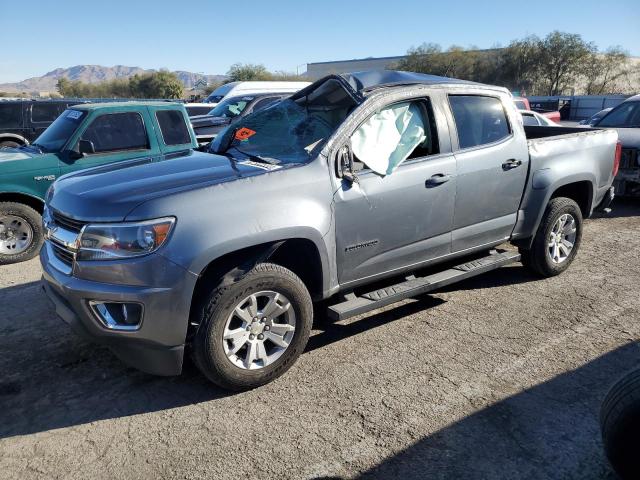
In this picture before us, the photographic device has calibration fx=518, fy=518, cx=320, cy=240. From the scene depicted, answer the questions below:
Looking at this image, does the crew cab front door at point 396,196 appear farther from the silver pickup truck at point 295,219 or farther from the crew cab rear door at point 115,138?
the crew cab rear door at point 115,138

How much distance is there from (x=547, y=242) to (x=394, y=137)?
216cm

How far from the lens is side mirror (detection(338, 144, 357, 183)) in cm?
365

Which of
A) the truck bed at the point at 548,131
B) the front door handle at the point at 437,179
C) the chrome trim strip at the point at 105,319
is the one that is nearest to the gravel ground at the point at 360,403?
the chrome trim strip at the point at 105,319

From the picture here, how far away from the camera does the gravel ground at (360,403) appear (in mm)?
2773

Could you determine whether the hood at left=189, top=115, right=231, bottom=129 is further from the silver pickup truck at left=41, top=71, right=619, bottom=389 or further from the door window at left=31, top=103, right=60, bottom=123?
the silver pickup truck at left=41, top=71, right=619, bottom=389

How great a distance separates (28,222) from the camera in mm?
6242

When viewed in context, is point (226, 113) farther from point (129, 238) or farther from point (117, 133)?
point (129, 238)

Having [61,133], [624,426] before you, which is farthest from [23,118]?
[624,426]

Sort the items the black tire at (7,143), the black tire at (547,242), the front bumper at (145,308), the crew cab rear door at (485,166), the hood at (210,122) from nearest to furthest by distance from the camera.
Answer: the front bumper at (145,308) < the crew cab rear door at (485,166) < the black tire at (547,242) < the hood at (210,122) < the black tire at (7,143)

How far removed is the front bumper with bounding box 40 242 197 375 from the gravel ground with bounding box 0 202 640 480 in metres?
0.40

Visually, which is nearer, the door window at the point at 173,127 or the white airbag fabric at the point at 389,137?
the white airbag fabric at the point at 389,137

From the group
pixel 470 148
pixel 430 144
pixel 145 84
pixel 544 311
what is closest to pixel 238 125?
pixel 430 144

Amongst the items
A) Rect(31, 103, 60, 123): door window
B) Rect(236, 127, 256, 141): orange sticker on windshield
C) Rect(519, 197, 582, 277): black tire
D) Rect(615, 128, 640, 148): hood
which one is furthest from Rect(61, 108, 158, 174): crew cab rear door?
Rect(615, 128, 640, 148): hood

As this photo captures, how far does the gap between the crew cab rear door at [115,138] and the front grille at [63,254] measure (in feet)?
10.5
